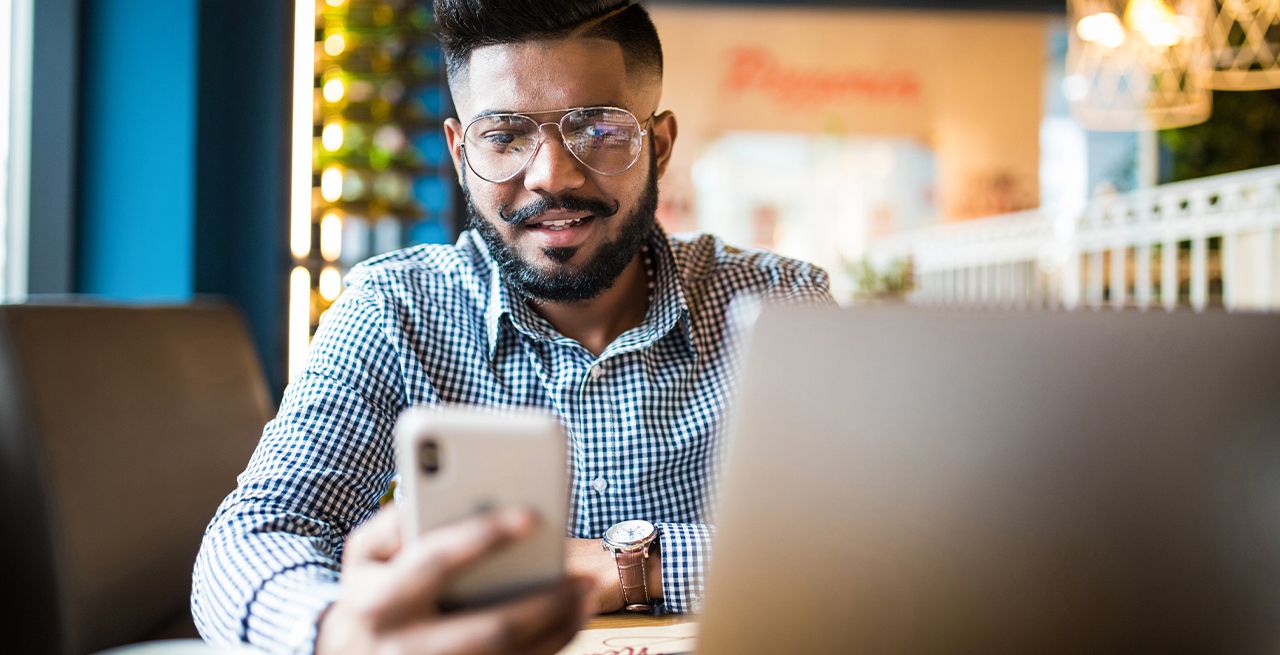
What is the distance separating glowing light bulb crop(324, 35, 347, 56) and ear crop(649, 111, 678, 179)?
310 centimetres

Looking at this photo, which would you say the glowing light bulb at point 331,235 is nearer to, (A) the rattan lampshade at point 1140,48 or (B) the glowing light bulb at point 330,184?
(B) the glowing light bulb at point 330,184

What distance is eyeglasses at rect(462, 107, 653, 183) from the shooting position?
1370mm

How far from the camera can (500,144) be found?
138 centimetres

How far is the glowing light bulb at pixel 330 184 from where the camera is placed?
14.4 feet

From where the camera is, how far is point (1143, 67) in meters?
4.56

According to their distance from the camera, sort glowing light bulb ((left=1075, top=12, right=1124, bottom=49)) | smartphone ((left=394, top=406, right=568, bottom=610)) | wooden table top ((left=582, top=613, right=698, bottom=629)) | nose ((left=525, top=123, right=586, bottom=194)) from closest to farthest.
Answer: smartphone ((left=394, top=406, right=568, bottom=610))
wooden table top ((left=582, top=613, right=698, bottom=629))
nose ((left=525, top=123, right=586, bottom=194))
glowing light bulb ((left=1075, top=12, right=1124, bottom=49))

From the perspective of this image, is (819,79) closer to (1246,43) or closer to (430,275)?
(1246,43)

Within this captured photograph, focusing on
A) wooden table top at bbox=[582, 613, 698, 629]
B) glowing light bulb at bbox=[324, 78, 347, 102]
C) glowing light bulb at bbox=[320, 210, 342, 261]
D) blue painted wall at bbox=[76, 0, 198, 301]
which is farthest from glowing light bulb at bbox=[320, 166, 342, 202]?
wooden table top at bbox=[582, 613, 698, 629]

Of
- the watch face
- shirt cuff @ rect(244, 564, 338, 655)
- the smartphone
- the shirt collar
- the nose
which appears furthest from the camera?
the shirt collar

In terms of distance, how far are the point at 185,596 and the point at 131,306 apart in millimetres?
511

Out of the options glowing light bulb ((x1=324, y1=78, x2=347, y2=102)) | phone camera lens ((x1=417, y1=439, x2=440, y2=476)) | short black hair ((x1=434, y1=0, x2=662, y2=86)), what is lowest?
phone camera lens ((x1=417, y1=439, x2=440, y2=476))

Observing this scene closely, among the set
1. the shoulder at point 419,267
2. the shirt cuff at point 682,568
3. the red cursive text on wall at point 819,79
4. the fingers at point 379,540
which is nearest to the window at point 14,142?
the shoulder at point 419,267

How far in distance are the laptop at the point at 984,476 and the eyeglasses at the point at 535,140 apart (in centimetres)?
82

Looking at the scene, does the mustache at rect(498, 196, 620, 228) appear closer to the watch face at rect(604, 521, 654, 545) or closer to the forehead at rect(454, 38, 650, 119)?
the forehead at rect(454, 38, 650, 119)
